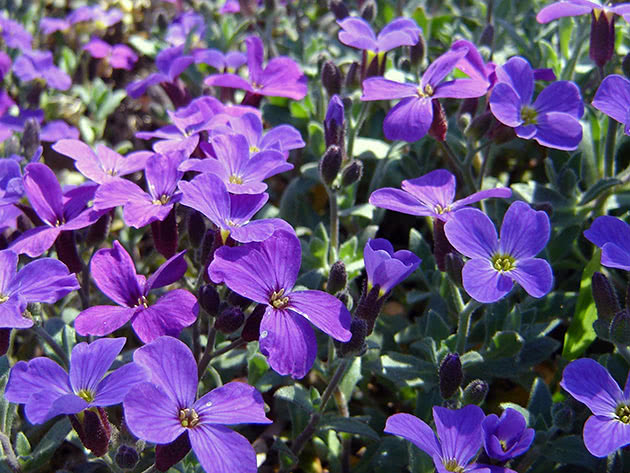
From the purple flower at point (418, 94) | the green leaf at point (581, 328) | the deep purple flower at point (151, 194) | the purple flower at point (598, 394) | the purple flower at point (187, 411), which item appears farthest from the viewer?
the green leaf at point (581, 328)

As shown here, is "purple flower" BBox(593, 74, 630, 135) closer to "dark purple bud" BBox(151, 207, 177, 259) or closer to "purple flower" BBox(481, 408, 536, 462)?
"purple flower" BBox(481, 408, 536, 462)

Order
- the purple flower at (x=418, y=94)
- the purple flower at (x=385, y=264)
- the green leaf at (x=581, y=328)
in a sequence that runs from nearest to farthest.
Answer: the purple flower at (x=385, y=264)
the purple flower at (x=418, y=94)
the green leaf at (x=581, y=328)

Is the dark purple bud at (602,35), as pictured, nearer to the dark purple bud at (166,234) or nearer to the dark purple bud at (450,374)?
the dark purple bud at (450,374)

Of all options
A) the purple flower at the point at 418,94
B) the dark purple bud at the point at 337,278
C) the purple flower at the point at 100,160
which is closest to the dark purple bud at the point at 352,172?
the purple flower at the point at 418,94

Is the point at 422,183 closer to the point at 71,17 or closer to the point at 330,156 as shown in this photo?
the point at 330,156

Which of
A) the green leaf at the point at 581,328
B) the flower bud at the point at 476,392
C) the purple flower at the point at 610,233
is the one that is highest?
the purple flower at the point at 610,233

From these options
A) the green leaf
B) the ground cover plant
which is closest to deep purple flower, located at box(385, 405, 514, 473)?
the ground cover plant
